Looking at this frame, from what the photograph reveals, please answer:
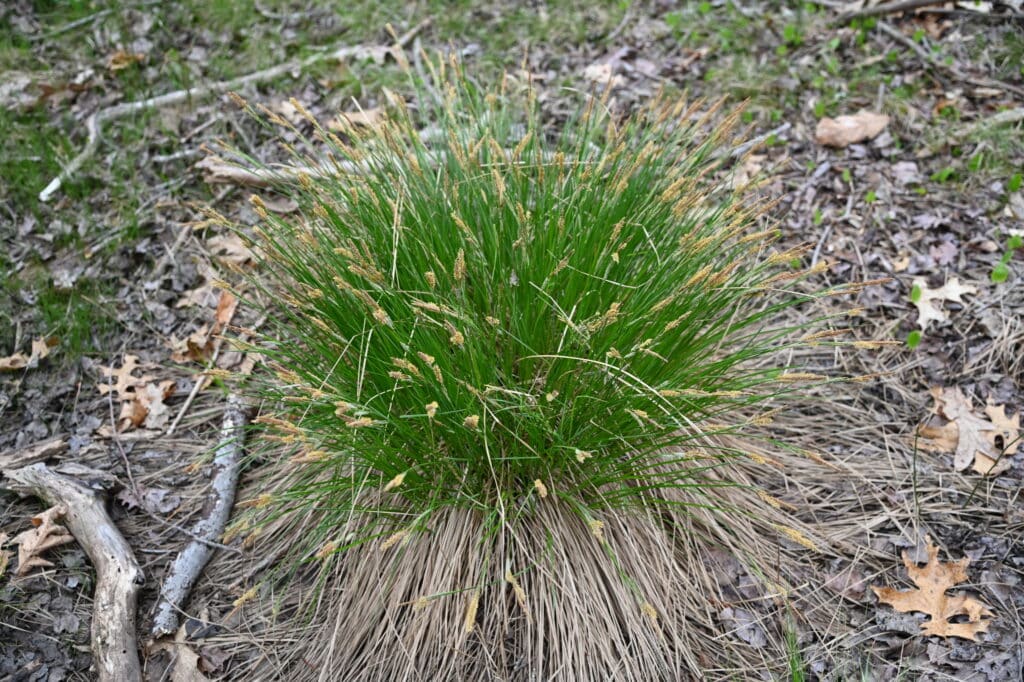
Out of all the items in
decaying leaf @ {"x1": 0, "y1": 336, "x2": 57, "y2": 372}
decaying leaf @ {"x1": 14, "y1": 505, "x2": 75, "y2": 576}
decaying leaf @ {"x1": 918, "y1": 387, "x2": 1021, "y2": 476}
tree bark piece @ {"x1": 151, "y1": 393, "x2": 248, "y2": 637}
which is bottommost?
decaying leaf @ {"x1": 918, "y1": 387, "x2": 1021, "y2": 476}

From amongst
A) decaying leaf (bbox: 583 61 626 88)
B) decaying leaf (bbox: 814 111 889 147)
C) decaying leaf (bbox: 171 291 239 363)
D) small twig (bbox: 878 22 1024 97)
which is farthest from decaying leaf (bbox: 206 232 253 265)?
small twig (bbox: 878 22 1024 97)

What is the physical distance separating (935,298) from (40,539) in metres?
3.85

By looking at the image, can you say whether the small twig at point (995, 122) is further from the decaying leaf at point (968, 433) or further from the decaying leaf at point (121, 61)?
the decaying leaf at point (121, 61)

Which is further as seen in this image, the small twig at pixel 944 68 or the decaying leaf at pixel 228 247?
the small twig at pixel 944 68

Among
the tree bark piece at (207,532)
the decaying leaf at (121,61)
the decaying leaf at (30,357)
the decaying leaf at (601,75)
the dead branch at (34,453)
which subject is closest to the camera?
the tree bark piece at (207,532)

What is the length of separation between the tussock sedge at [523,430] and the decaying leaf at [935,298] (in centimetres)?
115

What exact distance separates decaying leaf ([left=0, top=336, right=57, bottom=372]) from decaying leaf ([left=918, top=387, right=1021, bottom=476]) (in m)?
3.89

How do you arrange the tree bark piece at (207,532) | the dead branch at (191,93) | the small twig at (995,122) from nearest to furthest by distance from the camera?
the tree bark piece at (207,532) → the small twig at (995,122) → the dead branch at (191,93)

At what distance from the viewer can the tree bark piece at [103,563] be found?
2.45m

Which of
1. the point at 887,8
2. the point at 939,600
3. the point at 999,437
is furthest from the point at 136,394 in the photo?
the point at 887,8

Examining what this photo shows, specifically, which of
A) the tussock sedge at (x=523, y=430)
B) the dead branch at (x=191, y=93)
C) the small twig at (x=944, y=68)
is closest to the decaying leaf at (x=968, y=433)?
the tussock sedge at (x=523, y=430)

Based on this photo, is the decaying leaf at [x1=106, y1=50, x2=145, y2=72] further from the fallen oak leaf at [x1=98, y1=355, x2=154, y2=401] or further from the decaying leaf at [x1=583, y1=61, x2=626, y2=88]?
the decaying leaf at [x1=583, y1=61, x2=626, y2=88]

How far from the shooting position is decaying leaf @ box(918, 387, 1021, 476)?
2.85m

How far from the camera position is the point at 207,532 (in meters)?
2.79
